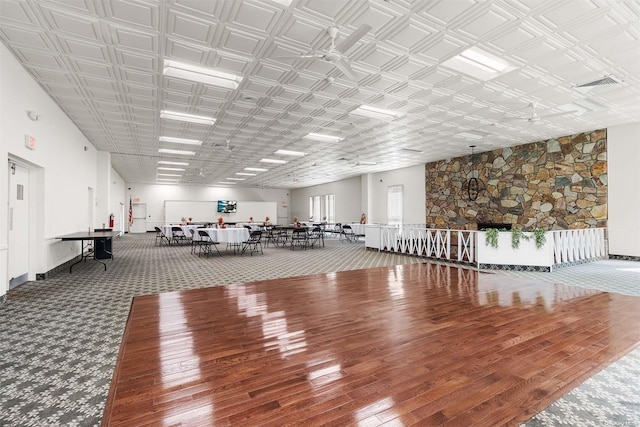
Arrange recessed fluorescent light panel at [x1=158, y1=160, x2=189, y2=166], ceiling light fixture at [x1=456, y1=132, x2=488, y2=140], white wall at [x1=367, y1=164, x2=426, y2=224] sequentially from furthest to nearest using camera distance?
white wall at [x1=367, y1=164, x2=426, y2=224] → recessed fluorescent light panel at [x1=158, y1=160, x2=189, y2=166] → ceiling light fixture at [x1=456, y1=132, x2=488, y2=140]

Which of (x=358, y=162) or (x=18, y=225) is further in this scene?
(x=358, y=162)

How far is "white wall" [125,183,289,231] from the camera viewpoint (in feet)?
65.1

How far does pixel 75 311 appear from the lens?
142 inches

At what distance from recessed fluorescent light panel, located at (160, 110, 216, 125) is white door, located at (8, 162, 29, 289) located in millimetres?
2559

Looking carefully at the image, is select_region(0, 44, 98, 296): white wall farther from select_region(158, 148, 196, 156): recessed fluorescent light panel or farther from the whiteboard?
the whiteboard

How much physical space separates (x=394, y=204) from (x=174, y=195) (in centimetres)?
1472

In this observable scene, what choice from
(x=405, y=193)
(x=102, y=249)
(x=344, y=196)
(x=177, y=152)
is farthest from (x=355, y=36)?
(x=344, y=196)

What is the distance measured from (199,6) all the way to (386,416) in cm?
389

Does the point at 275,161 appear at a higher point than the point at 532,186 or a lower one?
higher

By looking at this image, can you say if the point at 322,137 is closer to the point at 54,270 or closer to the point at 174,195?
the point at 54,270

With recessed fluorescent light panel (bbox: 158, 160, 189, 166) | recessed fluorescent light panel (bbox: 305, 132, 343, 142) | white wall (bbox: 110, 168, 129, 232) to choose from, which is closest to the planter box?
recessed fluorescent light panel (bbox: 305, 132, 343, 142)

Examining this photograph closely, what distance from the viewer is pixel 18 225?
5.05 metres

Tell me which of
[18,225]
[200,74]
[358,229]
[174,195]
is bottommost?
[358,229]

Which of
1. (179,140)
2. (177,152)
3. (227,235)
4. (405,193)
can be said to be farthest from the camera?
(405,193)
